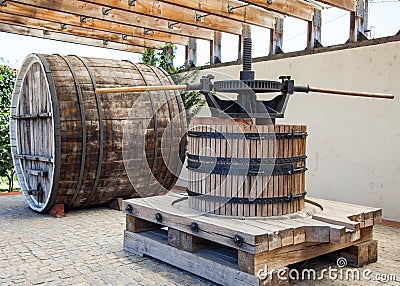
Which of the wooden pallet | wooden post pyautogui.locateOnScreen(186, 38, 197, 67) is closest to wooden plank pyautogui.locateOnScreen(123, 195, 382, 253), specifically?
the wooden pallet

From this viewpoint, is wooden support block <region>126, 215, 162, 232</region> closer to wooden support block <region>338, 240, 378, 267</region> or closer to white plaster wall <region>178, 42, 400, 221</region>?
wooden support block <region>338, 240, 378, 267</region>

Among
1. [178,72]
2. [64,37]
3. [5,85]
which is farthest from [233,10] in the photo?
[5,85]

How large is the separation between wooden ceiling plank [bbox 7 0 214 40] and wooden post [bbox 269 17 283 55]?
0.98 m

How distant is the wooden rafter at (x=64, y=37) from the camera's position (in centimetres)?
677

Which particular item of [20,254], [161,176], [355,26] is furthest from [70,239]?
[355,26]

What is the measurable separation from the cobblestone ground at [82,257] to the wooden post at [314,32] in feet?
8.39

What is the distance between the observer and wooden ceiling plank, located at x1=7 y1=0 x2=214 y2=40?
17.5ft

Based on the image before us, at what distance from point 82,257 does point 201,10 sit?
11.4 ft

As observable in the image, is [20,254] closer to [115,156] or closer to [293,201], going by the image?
[115,156]

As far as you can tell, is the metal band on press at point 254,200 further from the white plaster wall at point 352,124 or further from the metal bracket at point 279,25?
the metal bracket at point 279,25

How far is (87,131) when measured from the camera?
4.52m

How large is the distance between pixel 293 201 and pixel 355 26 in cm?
312

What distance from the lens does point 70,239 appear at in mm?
3836

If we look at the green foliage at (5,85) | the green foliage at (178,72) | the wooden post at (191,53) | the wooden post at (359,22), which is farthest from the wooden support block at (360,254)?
the green foliage at (5,85)
